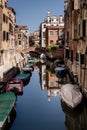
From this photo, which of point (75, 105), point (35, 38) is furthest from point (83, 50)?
point (35, 38)

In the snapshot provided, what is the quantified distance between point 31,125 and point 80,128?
9.00 ft

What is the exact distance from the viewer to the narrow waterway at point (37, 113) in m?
16.7

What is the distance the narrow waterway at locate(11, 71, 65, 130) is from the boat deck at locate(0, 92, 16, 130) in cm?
103

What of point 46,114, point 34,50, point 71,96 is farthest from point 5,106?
point 34,50

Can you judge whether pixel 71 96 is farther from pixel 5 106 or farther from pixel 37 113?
pixel 5 106

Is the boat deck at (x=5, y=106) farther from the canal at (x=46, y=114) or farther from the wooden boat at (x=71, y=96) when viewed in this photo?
the wooden boat at (x=71, y=96)

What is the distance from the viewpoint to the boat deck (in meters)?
14.4

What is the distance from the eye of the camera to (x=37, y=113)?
1956 cm

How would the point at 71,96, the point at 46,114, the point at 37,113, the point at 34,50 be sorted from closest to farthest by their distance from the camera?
the point at 71,96 → the point at 46,114 → the point at 37,113 → the point at 34,50

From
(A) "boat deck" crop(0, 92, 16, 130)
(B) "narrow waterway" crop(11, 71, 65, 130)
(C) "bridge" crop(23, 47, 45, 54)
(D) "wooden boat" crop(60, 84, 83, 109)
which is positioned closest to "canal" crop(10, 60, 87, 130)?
(B) "narrow waterway" crop(11, 71, 65, 130)

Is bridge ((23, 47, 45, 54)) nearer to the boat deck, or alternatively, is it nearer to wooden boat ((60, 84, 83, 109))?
wooden boat ((60, 84, 83, 109))

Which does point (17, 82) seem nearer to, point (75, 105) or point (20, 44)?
point (75, 105)

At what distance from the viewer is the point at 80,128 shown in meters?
16.2

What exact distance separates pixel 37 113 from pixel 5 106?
3.33 metres
